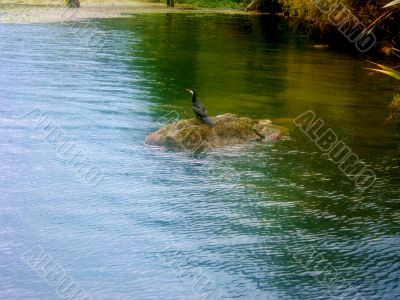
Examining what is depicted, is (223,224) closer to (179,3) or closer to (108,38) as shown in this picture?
(108,38)

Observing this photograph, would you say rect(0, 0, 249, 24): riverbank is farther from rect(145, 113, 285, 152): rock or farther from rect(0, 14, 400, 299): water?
rect(145, 113, 285, 152): rock

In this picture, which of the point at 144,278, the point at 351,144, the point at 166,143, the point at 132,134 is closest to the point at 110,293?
the point at 144,278

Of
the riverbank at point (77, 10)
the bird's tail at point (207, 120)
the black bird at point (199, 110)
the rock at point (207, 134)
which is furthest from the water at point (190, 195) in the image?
the riverbank at point (77, 10)

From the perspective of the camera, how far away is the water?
9.44 metres

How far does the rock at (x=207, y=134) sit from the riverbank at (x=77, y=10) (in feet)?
83.6

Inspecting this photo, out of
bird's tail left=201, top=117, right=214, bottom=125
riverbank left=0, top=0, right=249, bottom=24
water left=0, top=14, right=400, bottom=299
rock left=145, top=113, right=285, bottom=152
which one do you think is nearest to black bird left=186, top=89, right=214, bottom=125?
bird's tail left=201, top=117, right=214, bottom=125

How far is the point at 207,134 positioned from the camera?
15.8m

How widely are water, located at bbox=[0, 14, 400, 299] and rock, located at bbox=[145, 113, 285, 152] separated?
39cm

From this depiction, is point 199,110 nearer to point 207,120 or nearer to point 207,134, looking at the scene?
point 207,120

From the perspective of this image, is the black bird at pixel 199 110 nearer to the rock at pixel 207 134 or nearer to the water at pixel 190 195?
the rock at pixel 207 134

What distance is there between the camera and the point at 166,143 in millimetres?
15500

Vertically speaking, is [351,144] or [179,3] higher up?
[351,144]

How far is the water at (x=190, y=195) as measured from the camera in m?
9.44

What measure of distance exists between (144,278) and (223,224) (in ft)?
7.86
